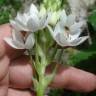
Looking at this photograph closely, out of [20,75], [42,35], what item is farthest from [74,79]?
[42,35]

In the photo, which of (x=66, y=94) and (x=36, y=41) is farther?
(x=66, y=94)

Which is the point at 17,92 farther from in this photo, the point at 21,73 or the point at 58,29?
the point at 58,29

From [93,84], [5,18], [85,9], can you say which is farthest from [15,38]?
[85,9]

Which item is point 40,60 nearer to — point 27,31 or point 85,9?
point 27,31

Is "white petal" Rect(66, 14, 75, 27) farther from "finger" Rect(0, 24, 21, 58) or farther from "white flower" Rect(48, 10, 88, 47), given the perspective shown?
"finger" Rect(0, 24, 21, 58)

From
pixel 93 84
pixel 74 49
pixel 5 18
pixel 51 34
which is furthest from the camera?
pixel 5 18

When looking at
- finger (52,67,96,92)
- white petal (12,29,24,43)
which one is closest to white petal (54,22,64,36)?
white petal (12,29,24,43)

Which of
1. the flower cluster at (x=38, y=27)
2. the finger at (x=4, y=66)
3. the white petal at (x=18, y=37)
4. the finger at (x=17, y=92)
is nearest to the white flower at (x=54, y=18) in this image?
the flower cluster at (x=38, y=27)
